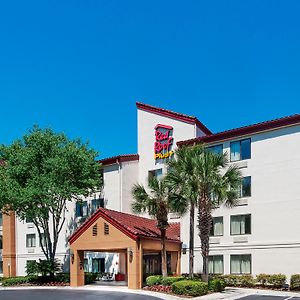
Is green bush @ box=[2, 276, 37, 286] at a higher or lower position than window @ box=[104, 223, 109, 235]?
lower

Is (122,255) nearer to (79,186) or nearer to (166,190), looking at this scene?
(79,186)

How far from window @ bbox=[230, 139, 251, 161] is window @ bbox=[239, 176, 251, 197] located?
5.56ft

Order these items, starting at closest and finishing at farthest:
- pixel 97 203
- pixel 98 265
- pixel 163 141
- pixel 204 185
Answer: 1. pixel 204 185
2. pixel 163 141
3. pixel 98 265
4. pixel 97 203

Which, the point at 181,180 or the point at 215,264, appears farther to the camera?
the point at 215,264

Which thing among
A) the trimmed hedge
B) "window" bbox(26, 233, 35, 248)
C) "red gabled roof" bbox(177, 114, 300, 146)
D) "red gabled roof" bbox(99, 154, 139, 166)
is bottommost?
the trimmed hedge

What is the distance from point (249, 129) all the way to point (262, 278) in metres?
11.0

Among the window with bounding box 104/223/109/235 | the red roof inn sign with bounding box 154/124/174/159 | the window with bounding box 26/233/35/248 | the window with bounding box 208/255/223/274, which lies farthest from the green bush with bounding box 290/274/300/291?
the window with bounding box 26/233/35/248

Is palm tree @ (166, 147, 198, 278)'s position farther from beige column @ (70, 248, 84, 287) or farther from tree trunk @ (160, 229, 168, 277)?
beige column @ (70, 248, 84, 287)

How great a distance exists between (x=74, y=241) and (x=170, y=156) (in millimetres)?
10854

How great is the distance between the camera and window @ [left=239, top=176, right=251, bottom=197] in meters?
35.2

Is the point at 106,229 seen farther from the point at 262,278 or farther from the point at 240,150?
the point at 240,150

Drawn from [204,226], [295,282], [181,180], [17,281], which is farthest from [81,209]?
[295,282]

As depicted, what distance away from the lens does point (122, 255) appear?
137 feet

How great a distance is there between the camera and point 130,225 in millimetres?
34188
